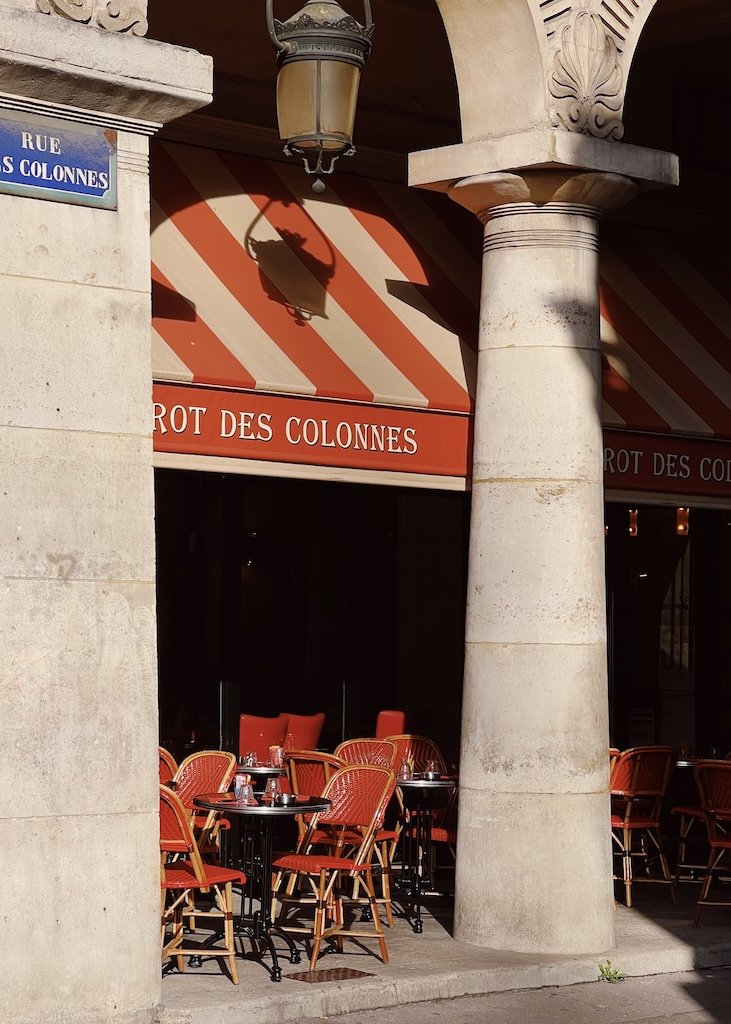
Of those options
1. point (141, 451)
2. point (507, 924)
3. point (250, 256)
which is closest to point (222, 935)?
point (507, 924)

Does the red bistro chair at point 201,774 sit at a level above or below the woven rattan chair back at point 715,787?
above

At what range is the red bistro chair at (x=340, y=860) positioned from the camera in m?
9.38

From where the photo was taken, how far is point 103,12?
766 centimetres

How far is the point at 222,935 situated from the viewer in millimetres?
9719

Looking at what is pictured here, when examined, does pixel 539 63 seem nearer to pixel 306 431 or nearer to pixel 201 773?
pixel 306 431

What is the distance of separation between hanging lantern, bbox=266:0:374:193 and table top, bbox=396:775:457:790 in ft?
13.1

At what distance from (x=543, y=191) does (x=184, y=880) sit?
4610mm

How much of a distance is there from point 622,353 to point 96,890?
6.71 metres

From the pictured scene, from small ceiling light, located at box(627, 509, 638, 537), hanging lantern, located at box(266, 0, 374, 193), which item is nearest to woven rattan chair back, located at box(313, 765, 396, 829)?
hanging lantern, located at box(266, 0, 374, 193)

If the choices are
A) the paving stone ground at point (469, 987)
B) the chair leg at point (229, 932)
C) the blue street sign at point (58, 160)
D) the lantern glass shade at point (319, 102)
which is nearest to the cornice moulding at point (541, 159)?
the lantern glass shade at point (319, 102)

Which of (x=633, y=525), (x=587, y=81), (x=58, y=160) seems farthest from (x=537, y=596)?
(x=633, y=525)

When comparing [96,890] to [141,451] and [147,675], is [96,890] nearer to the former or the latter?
[147,675]

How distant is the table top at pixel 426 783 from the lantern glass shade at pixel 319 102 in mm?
4194

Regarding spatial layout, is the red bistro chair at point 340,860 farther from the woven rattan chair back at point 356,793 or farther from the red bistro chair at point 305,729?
the red bistro chair at point 305,729
